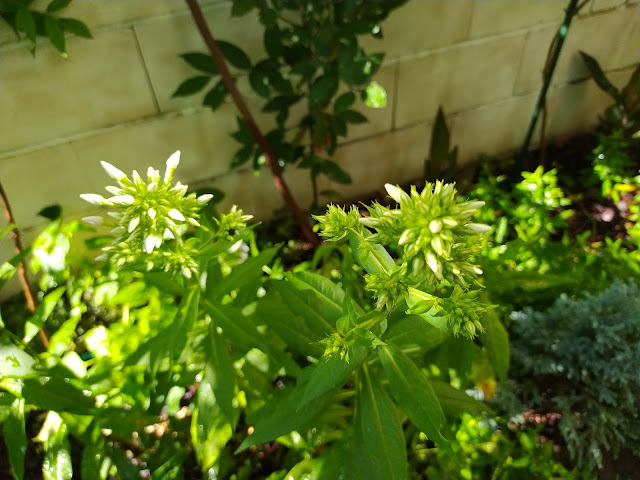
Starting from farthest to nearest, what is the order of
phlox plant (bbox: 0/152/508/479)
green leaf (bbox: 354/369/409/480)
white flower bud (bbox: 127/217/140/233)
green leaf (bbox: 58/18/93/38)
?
green leaf (bbox: 58/18/93/38)
green leaf (bbox: 354/369/409/480)
white flower bud (bbox: 127/217/140/233)
phlox plant (bbox: 0/152/508/479)

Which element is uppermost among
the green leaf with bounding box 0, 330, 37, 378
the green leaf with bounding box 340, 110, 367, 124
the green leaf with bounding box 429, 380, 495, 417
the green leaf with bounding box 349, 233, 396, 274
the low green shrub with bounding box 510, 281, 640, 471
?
the green leaf with bounding box 340, 110, 367, 124

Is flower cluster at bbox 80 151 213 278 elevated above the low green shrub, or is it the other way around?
flower cluster at bbox 80 151 213 278

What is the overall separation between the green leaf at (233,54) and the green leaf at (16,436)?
4.64 ft

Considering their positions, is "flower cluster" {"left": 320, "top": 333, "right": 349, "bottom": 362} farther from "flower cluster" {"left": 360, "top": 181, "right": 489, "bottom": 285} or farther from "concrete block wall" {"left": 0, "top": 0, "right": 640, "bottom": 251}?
"concrete block wall" {"left": 0, "top": 0, "right": 640, "bottom": 251}

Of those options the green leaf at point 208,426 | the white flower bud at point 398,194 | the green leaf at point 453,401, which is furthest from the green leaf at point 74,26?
the green leaf at point 453,401

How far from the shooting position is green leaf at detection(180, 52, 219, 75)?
1.92m

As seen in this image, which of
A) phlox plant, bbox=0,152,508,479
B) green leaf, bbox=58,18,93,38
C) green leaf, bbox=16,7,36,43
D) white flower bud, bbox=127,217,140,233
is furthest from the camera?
green leaf, bbox=58,18,93,38

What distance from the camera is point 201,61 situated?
1946 mm

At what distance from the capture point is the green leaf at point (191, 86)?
1.97 m

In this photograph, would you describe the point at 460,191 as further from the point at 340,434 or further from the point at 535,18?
the point at 340,434

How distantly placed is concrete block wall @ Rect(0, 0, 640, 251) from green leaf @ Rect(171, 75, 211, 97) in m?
0.17

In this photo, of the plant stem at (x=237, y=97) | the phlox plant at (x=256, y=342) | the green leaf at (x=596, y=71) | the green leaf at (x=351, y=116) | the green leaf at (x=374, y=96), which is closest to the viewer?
the phlox plant at (x=256, y=342)

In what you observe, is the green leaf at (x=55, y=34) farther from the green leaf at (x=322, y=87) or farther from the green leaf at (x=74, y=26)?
the green leaf at (x=322, y=87)

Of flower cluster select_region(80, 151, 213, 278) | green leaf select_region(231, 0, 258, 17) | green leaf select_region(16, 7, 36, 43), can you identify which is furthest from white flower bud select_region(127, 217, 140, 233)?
green leaf select_region(231, 0, 258, 17)
